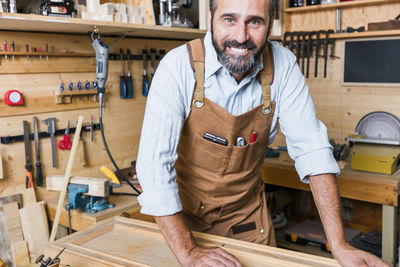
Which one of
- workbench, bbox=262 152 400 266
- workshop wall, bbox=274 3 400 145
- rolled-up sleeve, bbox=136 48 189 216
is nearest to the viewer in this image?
rolled-up sleeve, bbox=136 48 189 216

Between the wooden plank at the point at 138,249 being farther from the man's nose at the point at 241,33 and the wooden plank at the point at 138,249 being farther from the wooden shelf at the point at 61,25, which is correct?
the wooden shelf at the point at 61,25

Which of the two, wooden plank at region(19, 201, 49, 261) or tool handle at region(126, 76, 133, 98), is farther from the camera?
tool handle at region(126, 76, 133, 98)

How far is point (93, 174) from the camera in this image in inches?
101

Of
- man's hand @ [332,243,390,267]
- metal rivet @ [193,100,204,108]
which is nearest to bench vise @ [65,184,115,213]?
metal rivet @ [193,100,204,108]

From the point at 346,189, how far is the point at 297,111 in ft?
4.19

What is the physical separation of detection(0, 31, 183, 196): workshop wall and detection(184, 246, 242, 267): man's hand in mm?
1344

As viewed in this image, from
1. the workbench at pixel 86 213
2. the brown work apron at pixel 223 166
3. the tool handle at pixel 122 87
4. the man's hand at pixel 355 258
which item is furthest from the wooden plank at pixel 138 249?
the tool handle at pixel 122 87

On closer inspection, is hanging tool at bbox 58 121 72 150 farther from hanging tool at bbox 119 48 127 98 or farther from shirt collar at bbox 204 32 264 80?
shirt collar at bbox 204 32 264 80

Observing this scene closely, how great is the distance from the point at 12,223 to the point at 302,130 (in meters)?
1.44

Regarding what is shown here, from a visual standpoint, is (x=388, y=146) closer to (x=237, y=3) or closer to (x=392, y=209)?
(x=392, y=209)

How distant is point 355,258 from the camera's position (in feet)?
3.88

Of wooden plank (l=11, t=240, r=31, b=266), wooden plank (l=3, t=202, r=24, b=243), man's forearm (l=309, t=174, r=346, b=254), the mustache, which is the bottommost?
wooden plank (l=11, t=240, r=31, b=266)

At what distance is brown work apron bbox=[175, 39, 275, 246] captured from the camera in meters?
1.50

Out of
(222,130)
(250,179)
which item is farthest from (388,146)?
(222,130)
